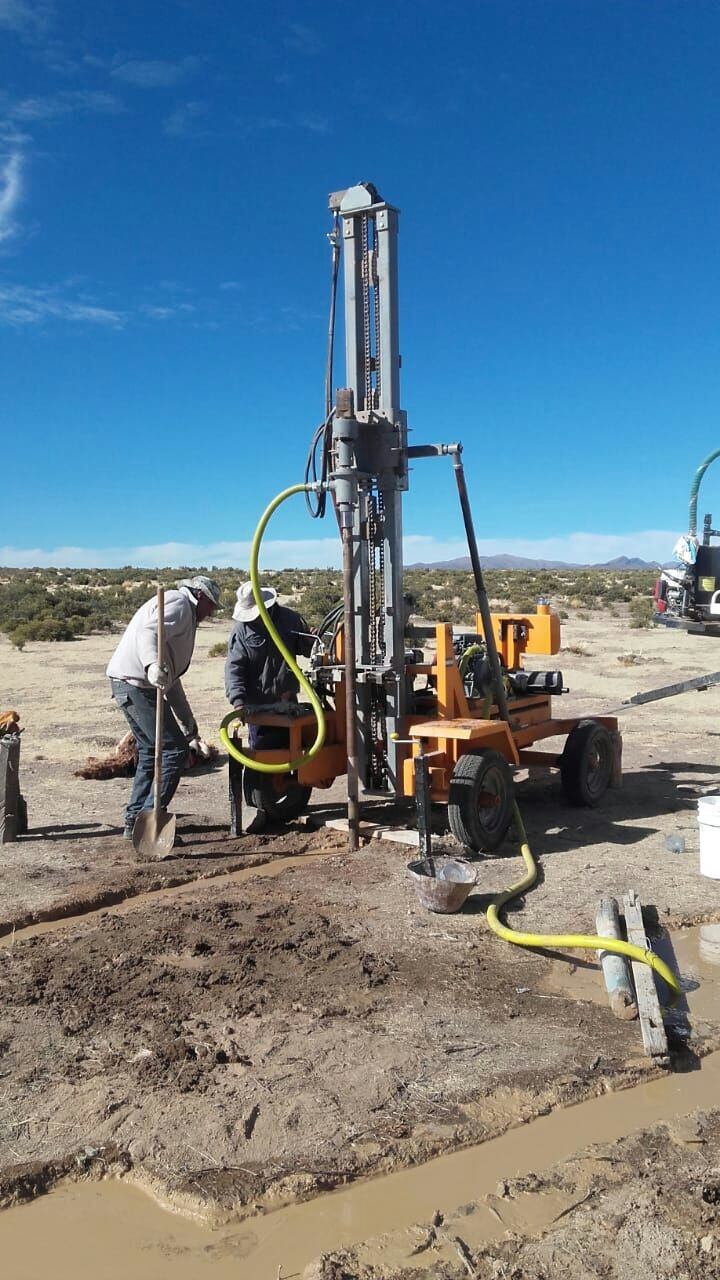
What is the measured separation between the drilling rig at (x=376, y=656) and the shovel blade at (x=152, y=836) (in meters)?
0.72

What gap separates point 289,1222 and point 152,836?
13.9 ft

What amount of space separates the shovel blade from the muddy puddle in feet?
12.5

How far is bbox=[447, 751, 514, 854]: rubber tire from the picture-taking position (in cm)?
698

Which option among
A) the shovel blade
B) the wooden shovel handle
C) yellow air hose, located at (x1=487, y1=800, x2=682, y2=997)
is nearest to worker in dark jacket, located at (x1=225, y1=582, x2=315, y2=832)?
the wooden shovel handle

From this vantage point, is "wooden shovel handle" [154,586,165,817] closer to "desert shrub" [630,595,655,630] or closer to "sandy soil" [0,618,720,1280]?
"sandy soil" [0,618,720,1280]

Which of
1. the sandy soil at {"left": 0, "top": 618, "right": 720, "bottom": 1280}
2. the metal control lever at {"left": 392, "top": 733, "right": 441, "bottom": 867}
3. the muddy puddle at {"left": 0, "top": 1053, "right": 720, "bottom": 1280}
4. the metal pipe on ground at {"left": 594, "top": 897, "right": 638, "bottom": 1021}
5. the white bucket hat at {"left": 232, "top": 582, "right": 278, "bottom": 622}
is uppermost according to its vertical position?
the white bucket hat at {"left": 232, "top": 582, "right": 278, "bottom": 622}

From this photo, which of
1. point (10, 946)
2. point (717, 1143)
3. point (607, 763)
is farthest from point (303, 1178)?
point (607, 763)

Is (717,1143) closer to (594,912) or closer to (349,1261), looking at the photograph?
(349,1261)

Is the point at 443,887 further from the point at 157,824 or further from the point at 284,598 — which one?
the point at 284,598

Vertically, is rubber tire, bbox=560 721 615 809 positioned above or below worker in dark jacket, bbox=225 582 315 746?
below

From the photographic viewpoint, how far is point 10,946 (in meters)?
5.59

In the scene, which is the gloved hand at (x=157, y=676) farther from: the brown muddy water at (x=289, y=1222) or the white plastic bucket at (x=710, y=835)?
the brown muddy water at (x=289, y=1222)

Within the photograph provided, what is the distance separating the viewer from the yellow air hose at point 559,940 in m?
4.74

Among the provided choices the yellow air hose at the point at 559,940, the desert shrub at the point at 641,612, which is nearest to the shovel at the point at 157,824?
the yellow air hose at the point at 559,940
